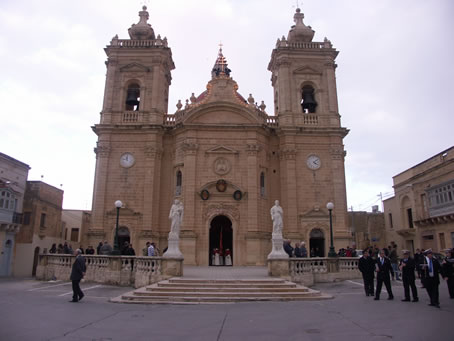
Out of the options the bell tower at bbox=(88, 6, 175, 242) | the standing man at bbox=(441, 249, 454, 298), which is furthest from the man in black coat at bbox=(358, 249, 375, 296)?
the bell tower at bbox=(88, 6, 175, 242)

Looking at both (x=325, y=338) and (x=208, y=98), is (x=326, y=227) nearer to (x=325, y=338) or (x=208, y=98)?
(x=208, y=98)

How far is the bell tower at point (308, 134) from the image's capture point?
28.8m

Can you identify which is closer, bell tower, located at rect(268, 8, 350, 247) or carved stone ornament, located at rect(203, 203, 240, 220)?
carved stone ornament, located at rect(203, 203, 240, 220)

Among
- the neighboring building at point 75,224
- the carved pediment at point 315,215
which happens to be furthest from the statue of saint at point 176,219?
the neighboring building at point 75,224

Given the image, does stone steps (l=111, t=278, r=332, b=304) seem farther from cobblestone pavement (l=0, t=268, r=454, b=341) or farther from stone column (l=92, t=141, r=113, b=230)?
stone column (l=92, t=141, r=113, b=230)

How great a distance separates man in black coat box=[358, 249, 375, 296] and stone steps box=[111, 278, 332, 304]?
5.37 ft

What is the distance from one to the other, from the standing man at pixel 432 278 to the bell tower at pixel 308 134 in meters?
16.7

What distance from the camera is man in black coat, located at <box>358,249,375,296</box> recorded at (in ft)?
45.0

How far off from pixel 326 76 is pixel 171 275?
23.1 metres

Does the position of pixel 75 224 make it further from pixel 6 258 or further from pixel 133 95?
pixel 133 95

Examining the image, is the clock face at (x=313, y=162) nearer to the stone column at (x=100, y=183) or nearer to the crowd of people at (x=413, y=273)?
the stone column at (x=100, y=183)

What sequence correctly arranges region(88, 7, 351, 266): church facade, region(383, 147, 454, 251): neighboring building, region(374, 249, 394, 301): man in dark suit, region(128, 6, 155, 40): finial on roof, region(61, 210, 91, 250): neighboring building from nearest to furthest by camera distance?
region(374, 249, 394, 301): man in dark suit, region(88, 7, 351, 266): church facade, region(383, 147, 454, 251): neighboring building, region(128, 6, 155, 40): finial on roof, region(61, 210, 91, 250): neighboring building

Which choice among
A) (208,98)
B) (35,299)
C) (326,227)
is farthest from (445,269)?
(208,98)

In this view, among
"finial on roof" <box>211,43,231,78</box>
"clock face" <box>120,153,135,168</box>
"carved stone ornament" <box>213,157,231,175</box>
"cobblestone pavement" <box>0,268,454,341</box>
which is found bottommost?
"cobblestone pavement" <box>0,268,454,341</box>
